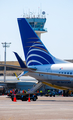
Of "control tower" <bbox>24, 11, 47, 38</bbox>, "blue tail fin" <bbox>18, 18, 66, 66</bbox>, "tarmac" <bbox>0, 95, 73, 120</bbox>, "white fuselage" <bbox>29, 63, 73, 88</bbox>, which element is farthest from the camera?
"control tower" <bbox>24, 11, 47, 38</bbox>

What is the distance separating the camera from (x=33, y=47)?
4475cm

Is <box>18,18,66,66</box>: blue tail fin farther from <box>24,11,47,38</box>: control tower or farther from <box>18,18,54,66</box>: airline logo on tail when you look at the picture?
<box>24,11,47,38</box>: control tower

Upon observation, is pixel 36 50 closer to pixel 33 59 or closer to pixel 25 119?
pixel 33 59

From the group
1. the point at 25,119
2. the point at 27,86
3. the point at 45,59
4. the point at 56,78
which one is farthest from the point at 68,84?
the point at 27,86

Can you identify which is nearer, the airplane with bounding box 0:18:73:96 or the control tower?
the airplane with bounding box 0:18:73:96

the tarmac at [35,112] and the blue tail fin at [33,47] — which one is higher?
the blue tail fin at [33,47]

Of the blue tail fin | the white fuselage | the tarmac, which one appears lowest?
the tarmac

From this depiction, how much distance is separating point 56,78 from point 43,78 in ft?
7.14

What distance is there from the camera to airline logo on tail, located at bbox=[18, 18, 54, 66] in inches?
1741

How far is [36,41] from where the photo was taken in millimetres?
44750

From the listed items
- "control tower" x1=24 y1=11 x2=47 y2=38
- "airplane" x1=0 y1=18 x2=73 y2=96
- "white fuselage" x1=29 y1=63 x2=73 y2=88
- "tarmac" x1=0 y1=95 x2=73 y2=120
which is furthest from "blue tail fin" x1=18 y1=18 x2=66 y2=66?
"control tower" x1=24 y1=11 x2=47 y2=38

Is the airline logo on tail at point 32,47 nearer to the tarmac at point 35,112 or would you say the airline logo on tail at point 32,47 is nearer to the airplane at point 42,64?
the airplane at point 42,64

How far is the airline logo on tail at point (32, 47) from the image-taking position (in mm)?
44219

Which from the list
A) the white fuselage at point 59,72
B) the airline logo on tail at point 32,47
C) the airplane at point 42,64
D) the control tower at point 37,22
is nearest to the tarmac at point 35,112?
the airplane at point 42,64
